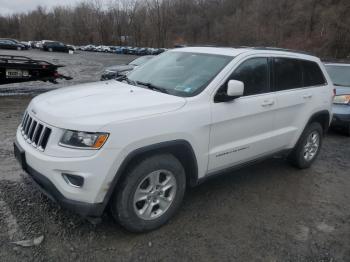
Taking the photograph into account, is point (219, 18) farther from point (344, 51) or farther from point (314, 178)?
point (314, 178)

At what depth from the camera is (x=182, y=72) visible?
4027 millimetres

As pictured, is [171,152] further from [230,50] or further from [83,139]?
[230,50]

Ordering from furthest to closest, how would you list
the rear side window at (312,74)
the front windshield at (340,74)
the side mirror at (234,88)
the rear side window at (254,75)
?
the front windshield at (340,74), the rear side window at (312,74), the rear side window at (254,75), the side mirror at (234,88)

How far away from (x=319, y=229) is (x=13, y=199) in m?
3.42

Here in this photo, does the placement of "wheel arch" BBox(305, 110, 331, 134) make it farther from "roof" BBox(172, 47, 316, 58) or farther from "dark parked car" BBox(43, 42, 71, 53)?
"dark parked car" BBox(43, 42, 71, 53)

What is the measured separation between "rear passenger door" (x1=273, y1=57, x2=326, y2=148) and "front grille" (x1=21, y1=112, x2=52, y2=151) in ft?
9.30

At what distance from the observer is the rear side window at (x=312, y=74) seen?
16.5 feet

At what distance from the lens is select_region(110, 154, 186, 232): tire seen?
10.2 feet

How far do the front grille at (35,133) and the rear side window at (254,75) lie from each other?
2052 mm

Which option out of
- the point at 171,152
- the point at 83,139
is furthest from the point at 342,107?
the point at 83,139

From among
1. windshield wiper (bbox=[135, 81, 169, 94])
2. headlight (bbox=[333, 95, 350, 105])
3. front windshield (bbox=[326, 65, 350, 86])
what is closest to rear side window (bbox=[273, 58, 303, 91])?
windshield wiper (bbox=[135, 81, 169, 94])

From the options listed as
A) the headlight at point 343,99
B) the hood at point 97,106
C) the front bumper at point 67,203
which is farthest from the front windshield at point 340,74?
the front bumper at point 67,203

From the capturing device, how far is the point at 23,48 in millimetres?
49250

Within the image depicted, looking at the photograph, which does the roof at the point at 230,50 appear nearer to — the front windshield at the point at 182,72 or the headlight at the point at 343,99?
the front windshield at the point at 182,72
